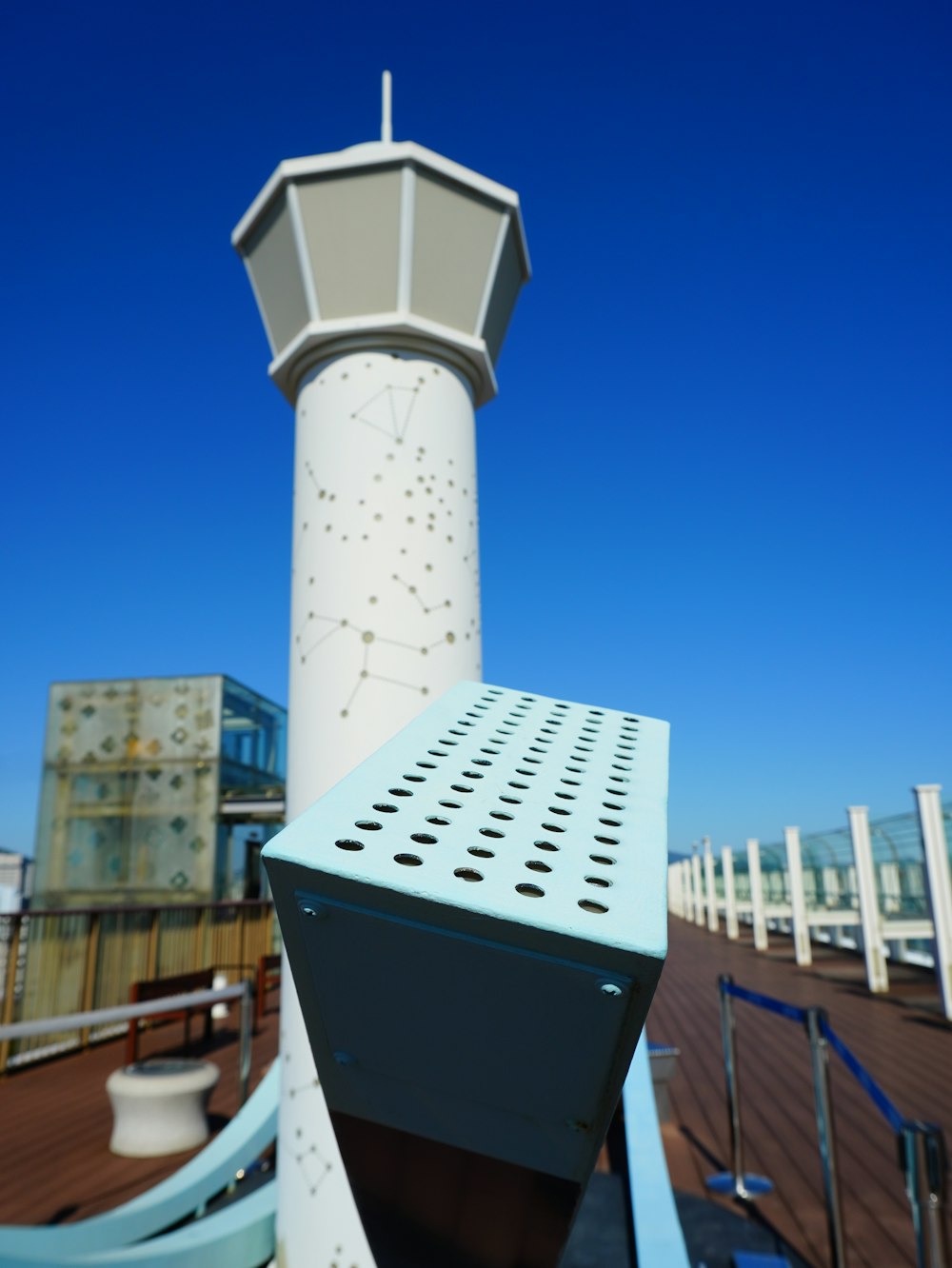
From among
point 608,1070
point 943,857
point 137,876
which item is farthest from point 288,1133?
point 137,876

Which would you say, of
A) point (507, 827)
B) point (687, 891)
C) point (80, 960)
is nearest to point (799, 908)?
point (80, 960)

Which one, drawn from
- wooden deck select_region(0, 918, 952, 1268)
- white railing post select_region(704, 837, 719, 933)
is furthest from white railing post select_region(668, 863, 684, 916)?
wooden deck select_region(0, 918, 952, 1268)

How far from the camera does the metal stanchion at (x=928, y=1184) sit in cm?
192

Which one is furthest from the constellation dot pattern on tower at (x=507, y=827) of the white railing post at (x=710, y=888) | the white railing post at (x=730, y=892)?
the white railing post at (x=710, y=888)

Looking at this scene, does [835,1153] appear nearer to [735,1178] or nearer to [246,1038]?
[735,1178]

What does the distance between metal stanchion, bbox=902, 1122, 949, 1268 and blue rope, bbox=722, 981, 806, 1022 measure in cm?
151

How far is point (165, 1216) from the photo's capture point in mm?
3578

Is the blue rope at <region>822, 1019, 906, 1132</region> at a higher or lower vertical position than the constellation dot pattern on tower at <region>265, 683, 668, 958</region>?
lower

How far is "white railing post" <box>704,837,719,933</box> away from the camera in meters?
21.6

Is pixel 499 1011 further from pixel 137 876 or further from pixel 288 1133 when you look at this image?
pixel 137 876

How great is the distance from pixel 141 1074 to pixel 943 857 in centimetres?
777

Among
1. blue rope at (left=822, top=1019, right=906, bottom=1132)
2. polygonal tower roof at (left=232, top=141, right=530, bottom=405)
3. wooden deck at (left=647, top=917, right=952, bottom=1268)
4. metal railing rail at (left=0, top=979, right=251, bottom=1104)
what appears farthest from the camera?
wooden deck at (left=647, top=917, right=952, bottom=1268)

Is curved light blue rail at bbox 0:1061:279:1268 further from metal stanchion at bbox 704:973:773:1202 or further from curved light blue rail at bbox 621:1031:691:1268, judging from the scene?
metal stanchion at bbox 704:973:773:1202

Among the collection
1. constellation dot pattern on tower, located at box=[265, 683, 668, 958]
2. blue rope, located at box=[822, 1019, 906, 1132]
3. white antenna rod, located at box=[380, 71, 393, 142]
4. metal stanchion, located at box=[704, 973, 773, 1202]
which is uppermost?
white antenna rod, located at box=[380, 71, 393, 142]
